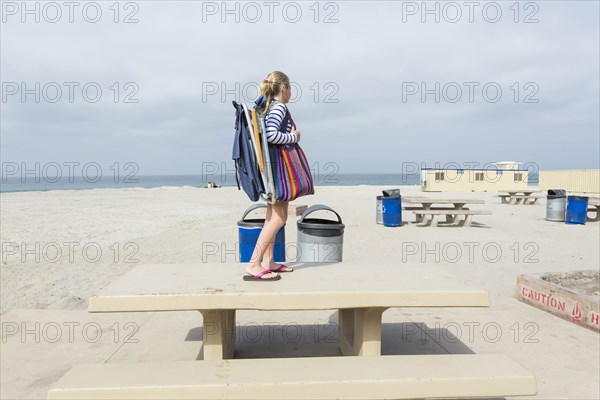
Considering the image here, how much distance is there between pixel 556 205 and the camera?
13789 millimetres

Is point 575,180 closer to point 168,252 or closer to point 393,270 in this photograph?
point 168,252

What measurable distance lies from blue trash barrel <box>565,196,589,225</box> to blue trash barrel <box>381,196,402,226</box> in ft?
16.5

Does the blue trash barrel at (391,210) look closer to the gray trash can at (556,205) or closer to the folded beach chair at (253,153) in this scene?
the gray trash can at (556,205)

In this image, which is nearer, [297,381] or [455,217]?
[297,381]

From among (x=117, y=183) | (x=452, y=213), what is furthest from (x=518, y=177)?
(x=117, y=183)

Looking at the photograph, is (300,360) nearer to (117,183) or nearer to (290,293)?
(290,293)

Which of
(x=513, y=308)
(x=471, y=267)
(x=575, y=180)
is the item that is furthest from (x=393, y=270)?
(x=575, y=180)

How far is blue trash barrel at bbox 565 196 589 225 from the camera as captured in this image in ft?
42.4

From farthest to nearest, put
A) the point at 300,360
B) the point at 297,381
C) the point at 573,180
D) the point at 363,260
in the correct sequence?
the point at 573,180 → the point at 363,260 → the point at 300,360 → the point at 297,381

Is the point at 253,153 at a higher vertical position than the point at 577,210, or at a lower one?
higher

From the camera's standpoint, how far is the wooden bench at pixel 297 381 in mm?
2264

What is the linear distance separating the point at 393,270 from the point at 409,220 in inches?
456

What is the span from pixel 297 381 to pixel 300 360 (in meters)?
0.31

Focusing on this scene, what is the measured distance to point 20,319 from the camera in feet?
15.4
